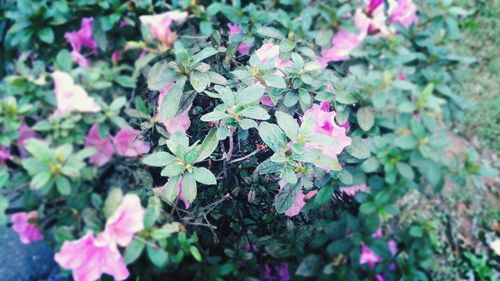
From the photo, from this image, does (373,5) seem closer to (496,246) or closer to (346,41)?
(346,41)

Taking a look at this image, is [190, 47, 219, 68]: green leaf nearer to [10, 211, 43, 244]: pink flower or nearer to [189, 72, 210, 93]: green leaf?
[189, 72, 210, 93]: green leaf

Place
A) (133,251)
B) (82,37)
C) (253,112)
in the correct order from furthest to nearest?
1. (82,37)
2. (253,112)
3. (133,251)

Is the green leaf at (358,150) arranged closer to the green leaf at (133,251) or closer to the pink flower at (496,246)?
the green leaf at (133,251)

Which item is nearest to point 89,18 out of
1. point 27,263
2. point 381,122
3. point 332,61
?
point 332,61

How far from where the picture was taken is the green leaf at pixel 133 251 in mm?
999

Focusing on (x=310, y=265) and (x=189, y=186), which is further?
(x=310, y=265)

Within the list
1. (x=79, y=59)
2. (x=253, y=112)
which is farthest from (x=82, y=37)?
(x=253, y=112)

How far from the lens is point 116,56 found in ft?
5.50

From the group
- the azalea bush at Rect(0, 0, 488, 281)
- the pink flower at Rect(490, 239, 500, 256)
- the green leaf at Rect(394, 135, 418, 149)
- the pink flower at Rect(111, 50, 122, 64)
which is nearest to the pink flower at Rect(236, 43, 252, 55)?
the azalea bush at Rect(0, 0, 488, 281)

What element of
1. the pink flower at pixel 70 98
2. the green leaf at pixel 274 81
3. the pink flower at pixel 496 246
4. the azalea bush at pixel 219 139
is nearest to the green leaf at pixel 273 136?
the azalea bush at pixel 219 139

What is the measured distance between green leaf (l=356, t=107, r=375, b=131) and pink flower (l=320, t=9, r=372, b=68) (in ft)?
0.91

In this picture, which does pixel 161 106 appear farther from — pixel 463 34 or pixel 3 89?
pixel 463 34

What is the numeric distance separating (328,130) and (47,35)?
1027mm

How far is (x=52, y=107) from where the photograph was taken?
1253 mm
